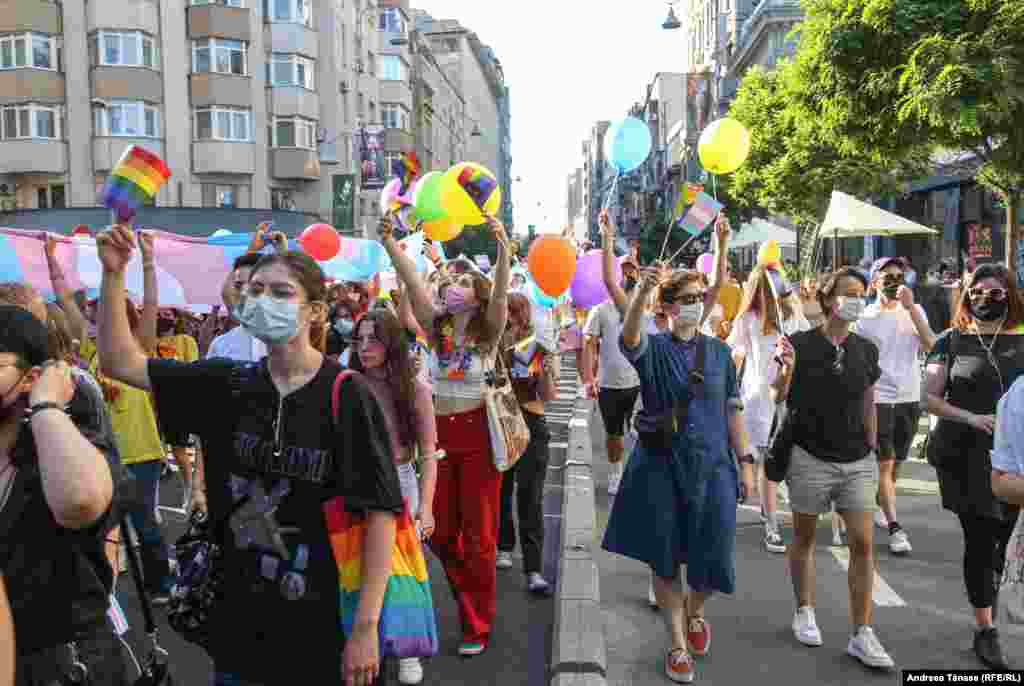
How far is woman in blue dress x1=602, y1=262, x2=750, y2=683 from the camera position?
4.81 metres

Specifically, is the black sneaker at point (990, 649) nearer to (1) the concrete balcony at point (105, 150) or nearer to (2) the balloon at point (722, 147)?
(2) the balloon at point (722, 147)

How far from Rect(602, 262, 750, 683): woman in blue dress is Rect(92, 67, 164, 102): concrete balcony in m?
32.1

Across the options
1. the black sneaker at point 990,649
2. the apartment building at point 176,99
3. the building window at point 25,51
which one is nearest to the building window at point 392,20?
the apartment building at point 176,99

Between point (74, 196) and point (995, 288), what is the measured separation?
32640 millimetres

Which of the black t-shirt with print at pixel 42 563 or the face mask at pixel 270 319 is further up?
the face mask at pixel 270 319

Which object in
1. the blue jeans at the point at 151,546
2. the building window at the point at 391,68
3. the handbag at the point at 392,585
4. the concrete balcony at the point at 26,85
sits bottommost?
the blue jeans at the point at 151,546

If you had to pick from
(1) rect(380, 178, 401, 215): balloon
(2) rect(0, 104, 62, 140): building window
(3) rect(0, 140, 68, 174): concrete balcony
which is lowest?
(1) rect(380, 178, 401, 215): balloon

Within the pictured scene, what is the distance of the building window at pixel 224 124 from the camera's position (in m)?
35.5

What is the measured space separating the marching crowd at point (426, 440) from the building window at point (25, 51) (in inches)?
1044

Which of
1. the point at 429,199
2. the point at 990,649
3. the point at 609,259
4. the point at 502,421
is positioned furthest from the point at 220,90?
the point at 990,649

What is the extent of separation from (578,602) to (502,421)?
120 centimetres

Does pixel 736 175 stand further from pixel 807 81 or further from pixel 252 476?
pixel 252 476

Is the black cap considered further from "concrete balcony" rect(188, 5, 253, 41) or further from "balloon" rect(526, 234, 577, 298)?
"concrete balcony" rect(188, 5, 253, 41)

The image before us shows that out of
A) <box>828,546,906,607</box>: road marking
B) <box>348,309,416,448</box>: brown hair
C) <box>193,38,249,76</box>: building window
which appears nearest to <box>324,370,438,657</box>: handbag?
<box>348,309,416,448</box>: brown hair
